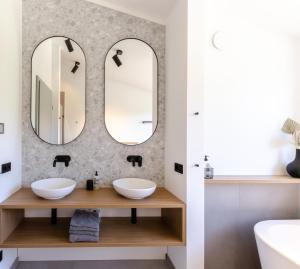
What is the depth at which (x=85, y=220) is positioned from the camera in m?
1.95

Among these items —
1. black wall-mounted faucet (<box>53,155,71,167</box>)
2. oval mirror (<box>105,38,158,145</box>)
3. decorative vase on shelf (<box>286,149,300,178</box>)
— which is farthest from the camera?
oval mirror (<box>105,38,158,145</box>)

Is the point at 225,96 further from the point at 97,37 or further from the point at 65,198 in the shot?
the point at 65,198

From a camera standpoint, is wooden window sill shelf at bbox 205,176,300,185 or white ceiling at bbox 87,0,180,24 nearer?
wooden window sill shelf at bbox 205,176,300,185

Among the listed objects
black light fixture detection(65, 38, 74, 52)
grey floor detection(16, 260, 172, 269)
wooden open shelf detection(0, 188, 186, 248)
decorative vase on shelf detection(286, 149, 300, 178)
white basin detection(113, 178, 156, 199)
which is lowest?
grey floor detection(16, 260, 172, 269)

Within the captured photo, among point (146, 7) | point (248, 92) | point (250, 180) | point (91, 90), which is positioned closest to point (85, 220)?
point (91, 90)

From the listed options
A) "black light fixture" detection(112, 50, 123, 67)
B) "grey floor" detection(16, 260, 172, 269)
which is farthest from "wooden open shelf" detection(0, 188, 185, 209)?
"black light fixture" detection(112, 50, 123, 67)

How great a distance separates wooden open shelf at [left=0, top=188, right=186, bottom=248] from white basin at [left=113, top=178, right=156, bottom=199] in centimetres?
6

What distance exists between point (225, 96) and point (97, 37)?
4.97ft

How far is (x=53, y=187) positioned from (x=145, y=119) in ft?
3.87

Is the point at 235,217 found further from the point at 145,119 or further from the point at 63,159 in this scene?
the point at 63,159

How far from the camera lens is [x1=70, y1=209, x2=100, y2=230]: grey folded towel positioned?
189 cm

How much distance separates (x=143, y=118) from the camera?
8.14ft

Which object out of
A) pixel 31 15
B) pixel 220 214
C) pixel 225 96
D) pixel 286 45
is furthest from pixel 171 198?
pixel 31 15

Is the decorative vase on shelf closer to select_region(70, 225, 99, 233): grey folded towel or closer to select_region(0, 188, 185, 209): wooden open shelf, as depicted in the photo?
select_region(0, 188, 185, 209): wooden open shelf
